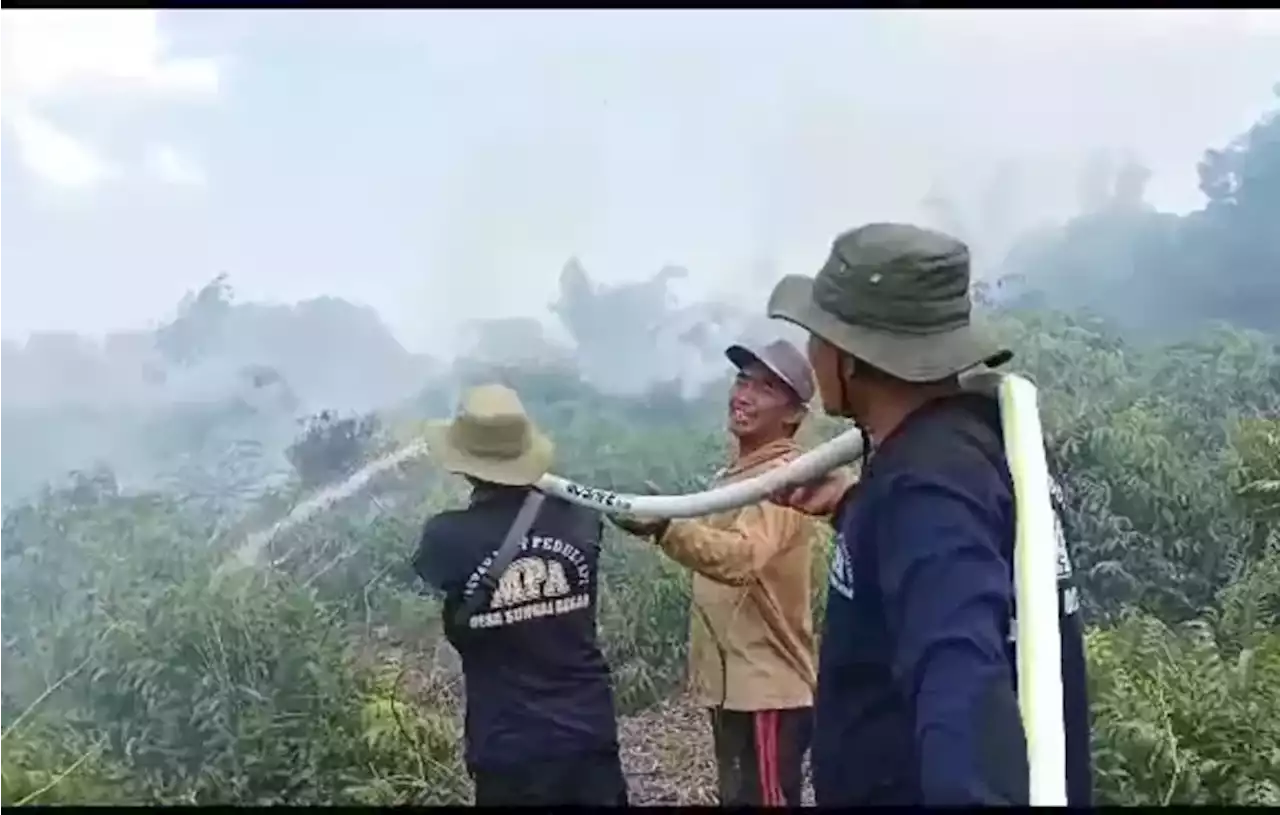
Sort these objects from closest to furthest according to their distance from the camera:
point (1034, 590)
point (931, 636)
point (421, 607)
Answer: point (931, 636), point (1034, 590), point (421, 607)

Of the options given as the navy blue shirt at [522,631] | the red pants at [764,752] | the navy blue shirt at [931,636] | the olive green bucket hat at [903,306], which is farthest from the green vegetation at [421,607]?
the olive green bucket hat at [903,306]

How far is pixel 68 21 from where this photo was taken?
3.50 meters

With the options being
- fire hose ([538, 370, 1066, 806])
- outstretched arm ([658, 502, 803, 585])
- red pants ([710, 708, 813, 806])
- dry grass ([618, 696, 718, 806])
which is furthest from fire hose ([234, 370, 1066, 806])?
dry grass ([618, 696, 718, 806])

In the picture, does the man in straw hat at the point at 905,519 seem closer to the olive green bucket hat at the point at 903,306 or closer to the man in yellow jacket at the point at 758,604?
the olive green bucket hat at the point at 903,306

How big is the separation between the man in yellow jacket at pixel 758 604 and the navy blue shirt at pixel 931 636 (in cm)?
102

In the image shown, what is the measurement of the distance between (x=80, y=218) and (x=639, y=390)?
1389 mm

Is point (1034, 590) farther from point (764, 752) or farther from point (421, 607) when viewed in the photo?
point (421, 607)

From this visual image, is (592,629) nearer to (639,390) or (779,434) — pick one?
(779,434)

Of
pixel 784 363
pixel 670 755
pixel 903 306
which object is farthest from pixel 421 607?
pixel 903 306

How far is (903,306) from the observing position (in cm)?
163

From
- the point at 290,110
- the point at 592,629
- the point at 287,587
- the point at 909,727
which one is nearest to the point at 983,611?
the point at 909,727

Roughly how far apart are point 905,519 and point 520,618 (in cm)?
119

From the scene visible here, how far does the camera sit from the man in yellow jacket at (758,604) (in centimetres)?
274

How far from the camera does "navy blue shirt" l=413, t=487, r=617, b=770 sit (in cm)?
257
